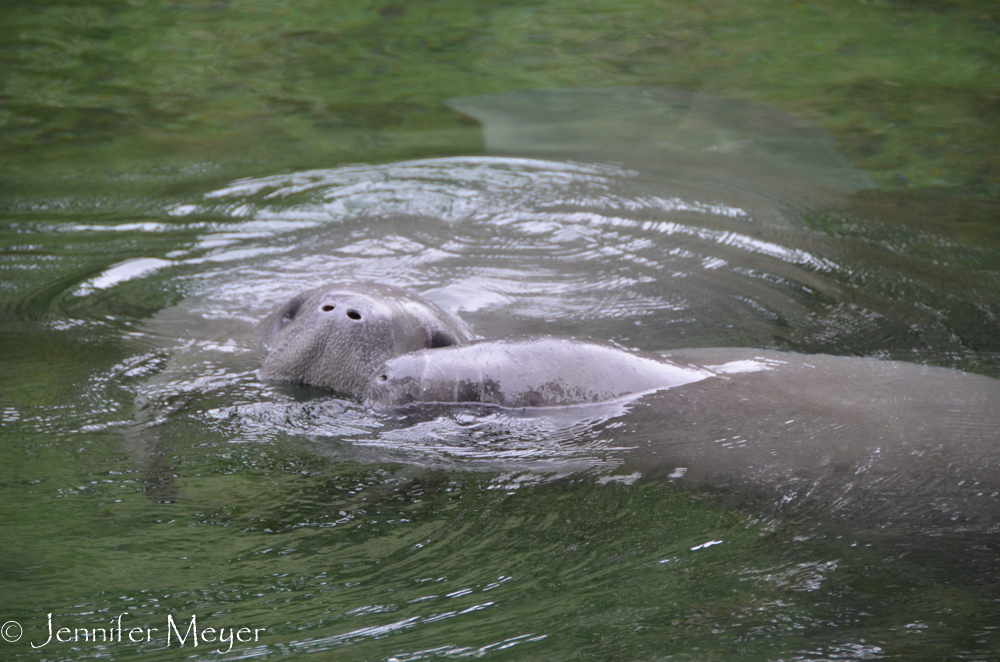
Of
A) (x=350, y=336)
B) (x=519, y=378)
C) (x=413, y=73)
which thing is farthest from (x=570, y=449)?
(x=413, y=73)

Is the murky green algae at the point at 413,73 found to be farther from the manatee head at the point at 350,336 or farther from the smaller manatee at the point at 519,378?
the smaller manatee at the point at 519,378

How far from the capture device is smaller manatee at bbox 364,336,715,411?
149 inches

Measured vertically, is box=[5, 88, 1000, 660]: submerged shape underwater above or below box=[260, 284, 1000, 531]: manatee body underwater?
below

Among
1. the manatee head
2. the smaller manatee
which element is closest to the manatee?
the smaller manatee

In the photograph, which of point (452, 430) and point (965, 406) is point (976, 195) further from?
point (452, 430)

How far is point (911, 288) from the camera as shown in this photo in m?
5.46

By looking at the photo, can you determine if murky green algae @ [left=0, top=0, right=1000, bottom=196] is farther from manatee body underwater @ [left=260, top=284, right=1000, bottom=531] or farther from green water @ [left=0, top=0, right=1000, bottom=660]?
manatee body underwater @ [left=260, top=284, right=1000, bottom=531]

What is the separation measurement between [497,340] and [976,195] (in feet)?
15.6

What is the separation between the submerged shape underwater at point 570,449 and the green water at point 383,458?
0.01 m

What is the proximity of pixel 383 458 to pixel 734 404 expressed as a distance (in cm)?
127

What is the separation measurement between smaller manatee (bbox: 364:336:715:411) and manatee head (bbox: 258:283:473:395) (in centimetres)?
28

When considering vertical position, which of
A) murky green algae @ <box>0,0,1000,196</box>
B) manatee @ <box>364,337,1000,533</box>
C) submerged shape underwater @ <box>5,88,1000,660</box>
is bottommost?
submerged shape underwater @ <box>5,88,1000,660</box>

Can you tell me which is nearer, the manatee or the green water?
the green water

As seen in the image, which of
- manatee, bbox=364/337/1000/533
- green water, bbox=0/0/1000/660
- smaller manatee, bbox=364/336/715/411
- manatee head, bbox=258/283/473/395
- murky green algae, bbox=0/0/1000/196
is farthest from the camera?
murky green algae, bbox=0/0/1000/196
